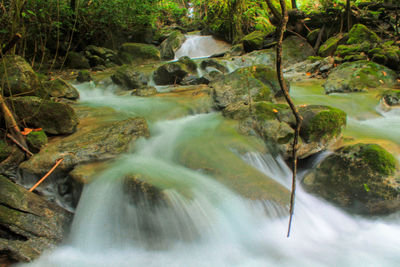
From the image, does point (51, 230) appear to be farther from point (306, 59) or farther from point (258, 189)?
point (306, 59)

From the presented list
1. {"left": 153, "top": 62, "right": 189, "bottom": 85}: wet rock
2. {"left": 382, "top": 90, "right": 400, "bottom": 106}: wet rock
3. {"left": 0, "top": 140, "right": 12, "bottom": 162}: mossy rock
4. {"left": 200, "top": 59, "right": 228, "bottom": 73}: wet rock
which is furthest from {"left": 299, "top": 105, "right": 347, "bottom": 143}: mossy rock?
{"left": 200, "top": 59, "right": 228, "bottom": 73}: wet rock

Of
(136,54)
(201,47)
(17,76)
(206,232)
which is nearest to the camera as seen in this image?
(206,232)

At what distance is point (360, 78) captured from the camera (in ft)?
22.8

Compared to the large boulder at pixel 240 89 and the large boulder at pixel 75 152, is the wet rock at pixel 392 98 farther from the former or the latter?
the large boulder at pixel 75 152

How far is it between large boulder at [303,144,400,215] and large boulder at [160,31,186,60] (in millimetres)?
12741

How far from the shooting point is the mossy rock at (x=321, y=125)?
3639mm

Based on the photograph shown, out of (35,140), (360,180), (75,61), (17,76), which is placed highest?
(75,61)

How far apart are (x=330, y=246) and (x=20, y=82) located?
4.93m

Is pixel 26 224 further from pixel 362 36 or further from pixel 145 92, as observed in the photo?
pixel 362 36

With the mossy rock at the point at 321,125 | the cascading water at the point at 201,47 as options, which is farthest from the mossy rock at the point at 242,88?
the cascading water at the point at 201,47

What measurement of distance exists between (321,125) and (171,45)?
13.0 metres

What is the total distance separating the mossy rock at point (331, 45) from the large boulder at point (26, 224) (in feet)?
34.5

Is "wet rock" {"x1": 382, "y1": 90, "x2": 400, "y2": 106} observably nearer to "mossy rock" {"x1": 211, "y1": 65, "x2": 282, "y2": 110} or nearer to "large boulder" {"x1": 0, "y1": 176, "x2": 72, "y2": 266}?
"mossy rock" {"x1": 211, "y1": 65, "x2": 282, "y2": 110}

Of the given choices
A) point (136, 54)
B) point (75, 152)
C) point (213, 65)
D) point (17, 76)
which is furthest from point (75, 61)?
point (75, 152)
